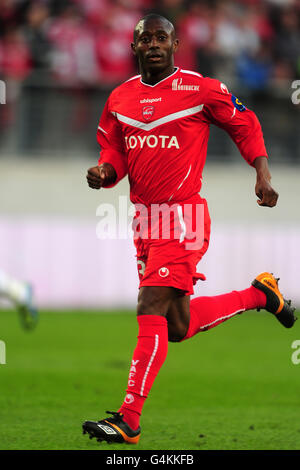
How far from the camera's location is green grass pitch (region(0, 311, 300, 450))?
16.7 feet

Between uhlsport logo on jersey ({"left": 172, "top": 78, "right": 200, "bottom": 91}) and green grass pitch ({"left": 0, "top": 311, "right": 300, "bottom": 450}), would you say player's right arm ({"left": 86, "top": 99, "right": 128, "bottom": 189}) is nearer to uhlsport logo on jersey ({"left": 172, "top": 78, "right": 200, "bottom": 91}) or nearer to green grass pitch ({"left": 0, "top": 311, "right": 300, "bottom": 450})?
uhlsport logo on jersey ({"left": 172, "top": 78, "right": 200, "bottom": 91})

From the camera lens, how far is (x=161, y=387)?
24.0 feet

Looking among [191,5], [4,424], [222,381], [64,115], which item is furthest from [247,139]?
[191,5]

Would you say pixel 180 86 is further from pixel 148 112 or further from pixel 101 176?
pixel 101 176

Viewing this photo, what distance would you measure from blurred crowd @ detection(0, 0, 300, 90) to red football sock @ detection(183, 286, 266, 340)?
8.09 meters

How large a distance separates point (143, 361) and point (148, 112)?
135 centimetres

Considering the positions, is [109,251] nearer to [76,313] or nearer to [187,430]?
[76,313]

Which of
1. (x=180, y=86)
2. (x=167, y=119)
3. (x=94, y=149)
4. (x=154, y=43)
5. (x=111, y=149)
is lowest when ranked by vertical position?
(x=111, y=149)

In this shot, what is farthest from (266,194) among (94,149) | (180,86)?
(94,149)

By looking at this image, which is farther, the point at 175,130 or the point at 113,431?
the point at 175,130

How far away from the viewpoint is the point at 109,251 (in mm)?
13688

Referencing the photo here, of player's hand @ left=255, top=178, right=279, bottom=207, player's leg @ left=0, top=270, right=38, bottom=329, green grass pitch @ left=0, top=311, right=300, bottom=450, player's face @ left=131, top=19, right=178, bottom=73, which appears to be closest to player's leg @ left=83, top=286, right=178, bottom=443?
green grass pitch @ left=0, top=311, right=300, bottom=450

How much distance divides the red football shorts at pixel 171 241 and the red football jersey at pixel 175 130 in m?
0.07

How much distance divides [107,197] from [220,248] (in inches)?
73.3
